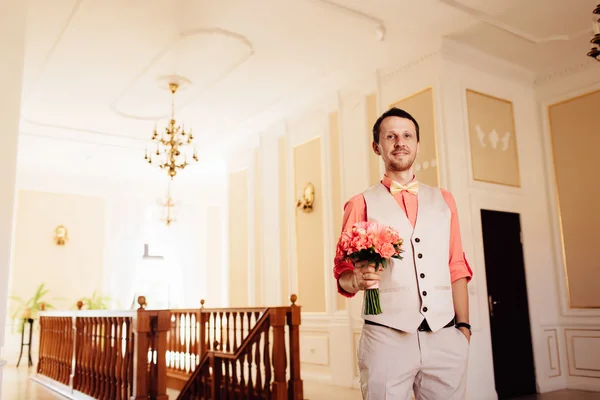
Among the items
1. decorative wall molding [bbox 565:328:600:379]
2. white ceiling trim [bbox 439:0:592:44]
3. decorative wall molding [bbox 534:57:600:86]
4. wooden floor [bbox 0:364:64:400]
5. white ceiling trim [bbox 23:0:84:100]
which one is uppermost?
white ceiling trim [bbox 23:0:84:100]

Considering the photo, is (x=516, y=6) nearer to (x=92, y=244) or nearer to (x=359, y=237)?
(x=359, y=237)

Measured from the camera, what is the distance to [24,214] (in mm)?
11047

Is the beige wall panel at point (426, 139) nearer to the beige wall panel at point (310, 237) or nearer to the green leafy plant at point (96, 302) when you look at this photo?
the beige wall panel at point (310, 237)

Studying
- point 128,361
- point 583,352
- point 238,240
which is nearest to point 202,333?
point 128,361

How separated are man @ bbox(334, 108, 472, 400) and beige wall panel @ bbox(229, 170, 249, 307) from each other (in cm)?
767

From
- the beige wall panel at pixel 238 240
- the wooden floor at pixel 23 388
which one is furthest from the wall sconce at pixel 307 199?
the wooden floor at pixel 23 388

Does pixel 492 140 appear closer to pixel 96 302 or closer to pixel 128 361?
pixel 128 361

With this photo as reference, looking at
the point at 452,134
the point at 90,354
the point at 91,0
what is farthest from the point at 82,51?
the point at 452,134

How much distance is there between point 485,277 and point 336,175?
2.48 metres

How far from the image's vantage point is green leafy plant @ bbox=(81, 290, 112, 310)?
35.7 feet

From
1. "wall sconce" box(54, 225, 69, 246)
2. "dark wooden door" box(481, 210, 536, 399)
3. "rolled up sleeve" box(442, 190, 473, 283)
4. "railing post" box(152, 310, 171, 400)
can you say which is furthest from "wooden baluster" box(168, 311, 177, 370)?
"rolled up sleeve" box(442, 190, 473, 283)

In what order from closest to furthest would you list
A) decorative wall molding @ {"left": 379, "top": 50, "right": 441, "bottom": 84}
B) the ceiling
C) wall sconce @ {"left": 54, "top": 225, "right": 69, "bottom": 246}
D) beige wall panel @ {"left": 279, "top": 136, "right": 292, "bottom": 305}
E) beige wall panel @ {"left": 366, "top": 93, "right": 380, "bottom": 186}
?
1. the ceiling
2. decorative wall molding @ {"left": 379, "top": 50, "right": 441, "bottom": 84}
3. beige wall panel @ {"left": 366, "top": 93, "right": 380, "bottom": 186}
4. beige wall panel @ {"left": 279, "top": 136, "right": 292, "bottom": 305}
5. wall sconce @ {"left": 54, "top": 225, "right": 69, "bottom": 246}

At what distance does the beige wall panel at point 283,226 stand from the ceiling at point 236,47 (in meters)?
0.68

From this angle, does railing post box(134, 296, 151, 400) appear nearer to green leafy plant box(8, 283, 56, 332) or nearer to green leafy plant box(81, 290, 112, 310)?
green leafy plant box(8, 283, 56, 332)
